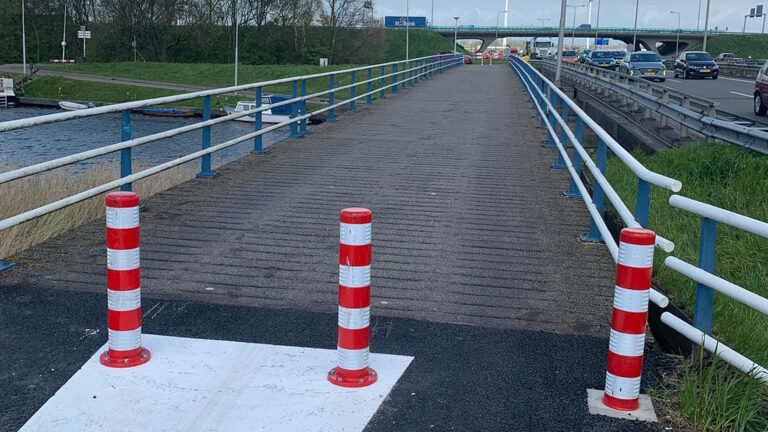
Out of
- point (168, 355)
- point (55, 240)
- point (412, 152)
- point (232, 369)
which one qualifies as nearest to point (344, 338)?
point (232, 369)

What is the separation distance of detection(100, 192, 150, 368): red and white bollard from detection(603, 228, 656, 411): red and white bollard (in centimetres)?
246

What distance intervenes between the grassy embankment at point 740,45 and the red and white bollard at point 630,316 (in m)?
120

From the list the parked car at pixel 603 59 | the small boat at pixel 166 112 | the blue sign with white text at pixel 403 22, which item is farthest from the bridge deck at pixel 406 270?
the blue sign with white text at pixel 403 22

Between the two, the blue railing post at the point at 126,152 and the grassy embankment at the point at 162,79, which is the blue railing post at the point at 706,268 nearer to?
the blue railing post at the point at 126,152

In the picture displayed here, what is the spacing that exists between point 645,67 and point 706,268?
1676 inches

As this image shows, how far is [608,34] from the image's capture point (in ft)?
393

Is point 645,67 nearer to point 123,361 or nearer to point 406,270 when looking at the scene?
point 406,270

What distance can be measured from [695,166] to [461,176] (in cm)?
398

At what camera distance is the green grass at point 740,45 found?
115250 millimetres

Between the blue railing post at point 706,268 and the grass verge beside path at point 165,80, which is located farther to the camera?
the grass verge beside path at point 165,80

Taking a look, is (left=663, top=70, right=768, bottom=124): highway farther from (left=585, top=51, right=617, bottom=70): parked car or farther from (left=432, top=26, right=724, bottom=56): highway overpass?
(left=432, top=26, right=724, bottom=56): highway overpass

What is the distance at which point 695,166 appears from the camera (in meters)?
13.1

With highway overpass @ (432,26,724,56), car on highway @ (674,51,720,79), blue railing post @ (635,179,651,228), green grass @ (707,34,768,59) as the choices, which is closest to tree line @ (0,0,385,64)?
highway overpass @ (432,26,724,56)

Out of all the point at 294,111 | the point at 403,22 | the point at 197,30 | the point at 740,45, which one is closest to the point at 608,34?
the point at 740,45
